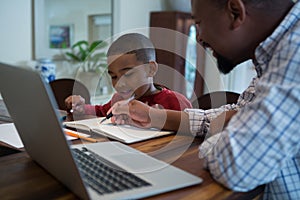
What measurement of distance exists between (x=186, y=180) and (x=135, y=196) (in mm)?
132

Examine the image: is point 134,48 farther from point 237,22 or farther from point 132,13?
point 132,13

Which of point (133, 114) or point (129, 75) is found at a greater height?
point (129, 75)

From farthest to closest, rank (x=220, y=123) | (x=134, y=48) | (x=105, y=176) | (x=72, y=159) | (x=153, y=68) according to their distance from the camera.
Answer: (x=153, y=68), (x=134, y=48), (x=220, y=123), (x=105, y=176), (x=72, y=159)

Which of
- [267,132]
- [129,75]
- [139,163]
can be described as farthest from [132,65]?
[267,132]

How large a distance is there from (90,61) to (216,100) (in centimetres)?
218

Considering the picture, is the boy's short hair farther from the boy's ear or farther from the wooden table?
the wooden table

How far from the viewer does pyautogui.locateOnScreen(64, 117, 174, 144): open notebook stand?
0.99 metres

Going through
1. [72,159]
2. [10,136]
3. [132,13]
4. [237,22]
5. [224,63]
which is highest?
[132,13]

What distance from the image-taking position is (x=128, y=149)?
2.92 feet

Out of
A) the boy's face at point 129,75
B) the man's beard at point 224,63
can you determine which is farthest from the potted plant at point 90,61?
the man's beard at point 224,63

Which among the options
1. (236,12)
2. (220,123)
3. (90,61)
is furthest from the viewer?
(90,61)

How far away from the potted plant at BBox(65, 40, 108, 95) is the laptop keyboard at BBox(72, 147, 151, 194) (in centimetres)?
273

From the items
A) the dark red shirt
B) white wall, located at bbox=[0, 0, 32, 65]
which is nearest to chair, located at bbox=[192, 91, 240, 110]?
the dark red shirt

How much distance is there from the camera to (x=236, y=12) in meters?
0.81
